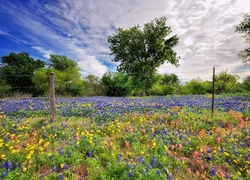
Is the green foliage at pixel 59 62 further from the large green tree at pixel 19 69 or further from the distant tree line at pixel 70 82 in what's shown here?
the large green tree at pixel 19 69

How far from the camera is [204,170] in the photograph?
3801mm

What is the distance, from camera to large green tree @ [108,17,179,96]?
26.8 meters

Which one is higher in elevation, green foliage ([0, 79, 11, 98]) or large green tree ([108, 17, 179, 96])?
large green tree ([108, 17, 179, 96])

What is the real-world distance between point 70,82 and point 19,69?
58.2 ft

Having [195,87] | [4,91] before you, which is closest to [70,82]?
[4,91]

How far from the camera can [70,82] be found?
34.5 metres

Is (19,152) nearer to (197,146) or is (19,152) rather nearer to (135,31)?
(197,146)

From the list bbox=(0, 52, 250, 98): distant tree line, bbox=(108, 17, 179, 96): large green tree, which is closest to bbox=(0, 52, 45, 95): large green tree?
bbox=(0, 52, 250, 98): distant tree line

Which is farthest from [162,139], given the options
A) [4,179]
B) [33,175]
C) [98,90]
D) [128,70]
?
[98,90]

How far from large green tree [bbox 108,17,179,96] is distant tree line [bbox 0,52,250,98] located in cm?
241

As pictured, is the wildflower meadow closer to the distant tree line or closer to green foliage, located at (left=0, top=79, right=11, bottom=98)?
green foliage, located at (left=0, top=79, right=11, bottom=98)

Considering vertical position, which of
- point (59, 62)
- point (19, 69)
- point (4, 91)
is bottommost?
point (4, 91)

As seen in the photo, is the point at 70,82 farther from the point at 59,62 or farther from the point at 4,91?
the point at 59,62

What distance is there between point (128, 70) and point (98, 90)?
32.9 feet
